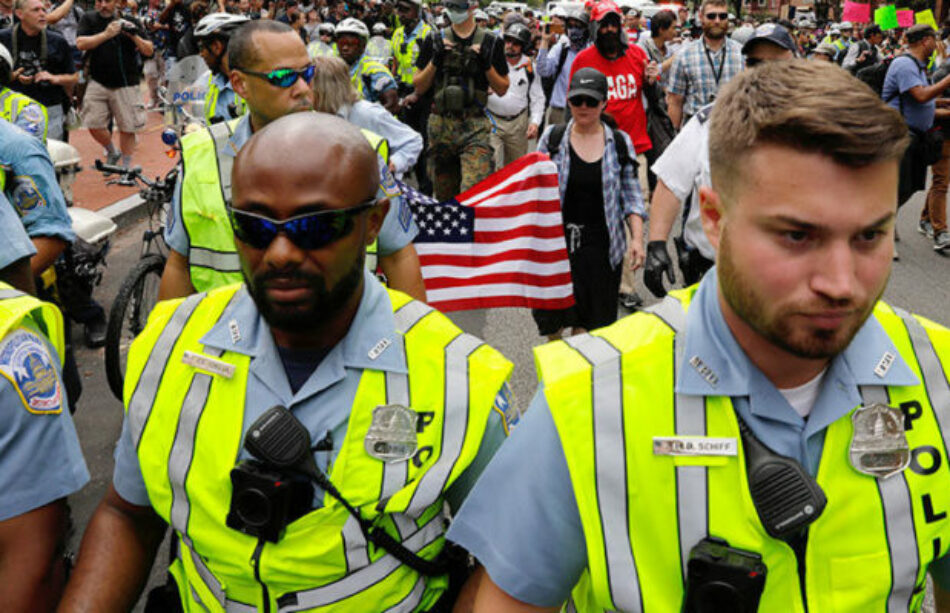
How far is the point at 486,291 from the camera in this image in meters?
5.04

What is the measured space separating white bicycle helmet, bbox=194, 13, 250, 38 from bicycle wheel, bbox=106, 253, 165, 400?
72.1 inches

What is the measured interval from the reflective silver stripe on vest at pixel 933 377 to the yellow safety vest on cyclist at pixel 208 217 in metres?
1.98

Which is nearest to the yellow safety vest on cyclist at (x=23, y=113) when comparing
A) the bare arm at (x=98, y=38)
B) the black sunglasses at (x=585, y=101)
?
the black sunglasses at (x=585, y=101)

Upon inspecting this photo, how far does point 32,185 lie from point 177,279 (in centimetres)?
107

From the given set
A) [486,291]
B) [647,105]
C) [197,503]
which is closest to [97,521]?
[197,503]

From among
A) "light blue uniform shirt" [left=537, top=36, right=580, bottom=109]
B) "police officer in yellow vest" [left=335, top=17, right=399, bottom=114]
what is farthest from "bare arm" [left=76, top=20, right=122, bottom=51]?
"light blue uniform shirt" [left=537, top=36, right=580, bottom=109]

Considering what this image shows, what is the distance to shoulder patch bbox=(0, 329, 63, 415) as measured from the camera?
77.6 inches

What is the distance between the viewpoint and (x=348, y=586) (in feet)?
5.93

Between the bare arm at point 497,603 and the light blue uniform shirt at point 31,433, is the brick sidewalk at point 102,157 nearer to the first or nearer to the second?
the light blue uniform shirt at point 31,433

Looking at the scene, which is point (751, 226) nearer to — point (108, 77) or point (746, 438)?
point (746, 438)

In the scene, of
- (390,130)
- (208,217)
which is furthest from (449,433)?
(390,130)

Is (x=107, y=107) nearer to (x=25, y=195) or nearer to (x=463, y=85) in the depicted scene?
(x=463, y=85)

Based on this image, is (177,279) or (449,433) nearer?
(449,433)

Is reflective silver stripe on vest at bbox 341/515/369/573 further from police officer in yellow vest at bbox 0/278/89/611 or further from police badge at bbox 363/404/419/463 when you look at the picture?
police officer in yellow vest at bbox 0/278/89/611
